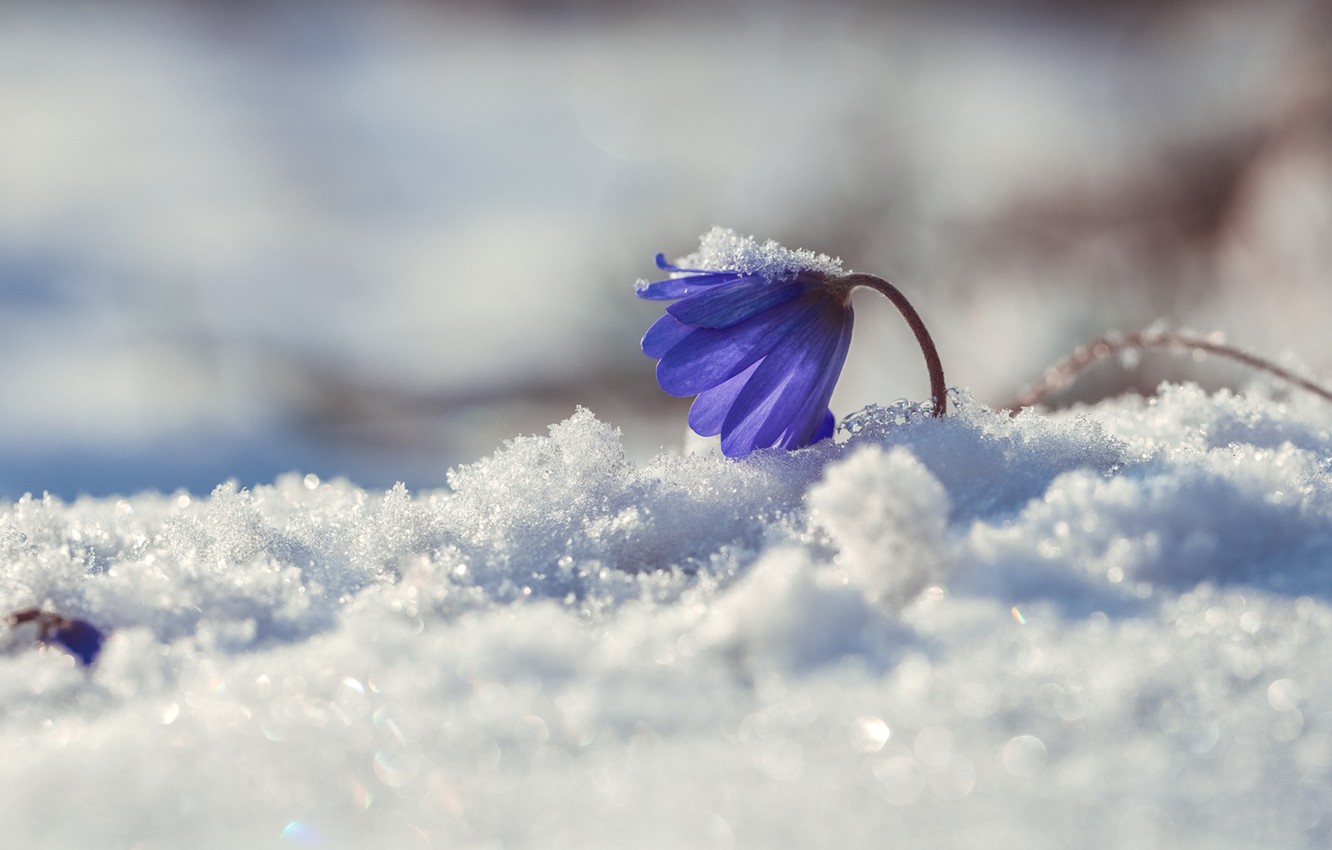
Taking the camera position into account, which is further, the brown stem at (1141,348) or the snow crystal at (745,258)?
the brown stem at (1141,348)

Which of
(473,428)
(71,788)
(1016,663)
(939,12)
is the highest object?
(939,12)

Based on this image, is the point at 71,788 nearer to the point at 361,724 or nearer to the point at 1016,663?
the point at 361,724

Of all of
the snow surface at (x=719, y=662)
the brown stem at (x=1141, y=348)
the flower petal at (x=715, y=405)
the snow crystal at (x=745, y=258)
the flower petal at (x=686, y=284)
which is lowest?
the snow surface at (x=719, y=662)

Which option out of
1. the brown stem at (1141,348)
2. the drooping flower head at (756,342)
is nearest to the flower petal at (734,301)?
the drooping flower head at (756,342)

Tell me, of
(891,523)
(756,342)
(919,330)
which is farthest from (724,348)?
(891,523)

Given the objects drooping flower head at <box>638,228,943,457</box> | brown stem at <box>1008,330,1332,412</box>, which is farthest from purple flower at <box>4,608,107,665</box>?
brown stem at <box>1008,330,1332,412</box>

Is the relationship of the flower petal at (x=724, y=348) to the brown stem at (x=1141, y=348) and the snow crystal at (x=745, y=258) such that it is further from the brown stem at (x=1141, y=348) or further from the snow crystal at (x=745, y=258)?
the brown stem at (x=1141, y=348)

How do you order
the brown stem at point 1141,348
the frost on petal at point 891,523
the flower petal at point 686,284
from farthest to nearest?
the brown stem at point 1141,348 → the flower petal at point 686,284 → the frost on petal at point 891,523

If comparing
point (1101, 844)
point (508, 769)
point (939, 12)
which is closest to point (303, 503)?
point (508, 769)

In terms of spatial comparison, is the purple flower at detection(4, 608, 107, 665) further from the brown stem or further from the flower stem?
the brown stem
